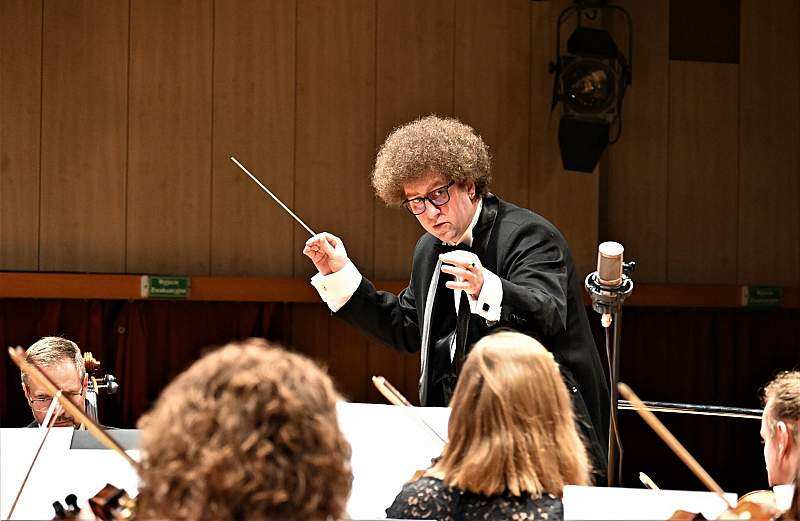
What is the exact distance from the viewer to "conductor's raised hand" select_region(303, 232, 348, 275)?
2.84 metres

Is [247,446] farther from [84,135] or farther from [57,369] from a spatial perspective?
[84,135]

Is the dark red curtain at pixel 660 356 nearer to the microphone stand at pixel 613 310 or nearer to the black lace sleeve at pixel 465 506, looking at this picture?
the microphone stand at pixel 613 310

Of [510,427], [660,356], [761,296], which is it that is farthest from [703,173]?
[510,427]

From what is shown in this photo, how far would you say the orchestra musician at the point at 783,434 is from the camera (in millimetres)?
2236

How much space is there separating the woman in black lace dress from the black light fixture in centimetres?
323

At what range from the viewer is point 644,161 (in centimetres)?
548

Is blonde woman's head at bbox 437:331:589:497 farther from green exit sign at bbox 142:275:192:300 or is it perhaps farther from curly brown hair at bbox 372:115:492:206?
green exit sign at bbox 142:275:192:300

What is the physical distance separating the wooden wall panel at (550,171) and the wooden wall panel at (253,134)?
3.89 feet

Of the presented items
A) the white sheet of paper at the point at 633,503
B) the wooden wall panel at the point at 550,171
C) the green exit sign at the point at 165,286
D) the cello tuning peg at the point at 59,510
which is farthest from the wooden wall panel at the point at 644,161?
the cello tuning peg at the point at 59,510

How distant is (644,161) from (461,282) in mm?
3331

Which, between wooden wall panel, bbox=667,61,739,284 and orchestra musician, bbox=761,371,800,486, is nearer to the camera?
orchestra musician, bbox=761,371,800,486

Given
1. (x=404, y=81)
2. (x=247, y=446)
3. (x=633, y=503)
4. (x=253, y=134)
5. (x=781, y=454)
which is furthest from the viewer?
(x=404, y=81)

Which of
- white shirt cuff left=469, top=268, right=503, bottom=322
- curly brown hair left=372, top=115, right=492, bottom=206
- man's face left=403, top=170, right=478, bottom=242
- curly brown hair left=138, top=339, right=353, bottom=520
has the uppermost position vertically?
curly brown hair left=372, top=115, right=492, bottom=206

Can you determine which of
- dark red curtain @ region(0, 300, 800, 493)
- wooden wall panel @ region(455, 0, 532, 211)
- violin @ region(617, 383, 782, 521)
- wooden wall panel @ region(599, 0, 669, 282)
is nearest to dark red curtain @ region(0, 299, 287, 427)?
dark red curtain @ region(0, 300, 800, 493)
